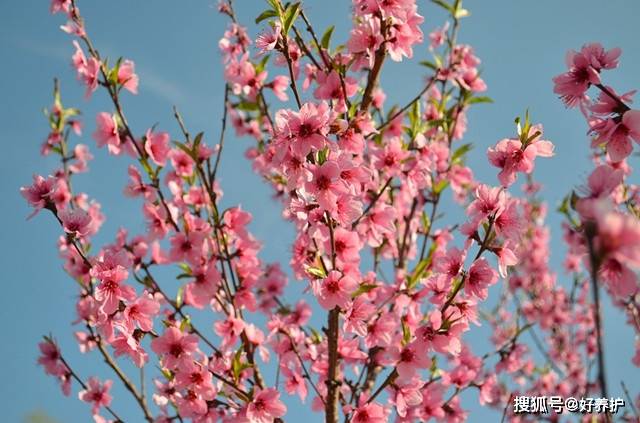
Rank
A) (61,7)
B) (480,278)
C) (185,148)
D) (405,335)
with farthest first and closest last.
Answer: (61,7), (185,148), (405,335), (480,278)

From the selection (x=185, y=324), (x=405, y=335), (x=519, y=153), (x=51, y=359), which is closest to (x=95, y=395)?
(x=51, y=359)

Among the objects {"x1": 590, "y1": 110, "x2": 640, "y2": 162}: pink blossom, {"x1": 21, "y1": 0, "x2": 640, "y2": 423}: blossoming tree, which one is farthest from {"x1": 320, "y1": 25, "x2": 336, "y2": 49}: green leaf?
{"x1": 590, "y1": 110, "x2": 640, "y2": 162}: pink blossom

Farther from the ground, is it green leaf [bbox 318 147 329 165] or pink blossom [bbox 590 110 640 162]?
green leaf [bbox 318 147 329 165]

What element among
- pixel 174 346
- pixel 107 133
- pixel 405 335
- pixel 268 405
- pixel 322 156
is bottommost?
pixel 268 405

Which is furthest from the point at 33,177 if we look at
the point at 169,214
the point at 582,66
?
the point at 582,66

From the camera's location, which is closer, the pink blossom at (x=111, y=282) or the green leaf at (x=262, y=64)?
the pink blossom at (x=111, y=282)

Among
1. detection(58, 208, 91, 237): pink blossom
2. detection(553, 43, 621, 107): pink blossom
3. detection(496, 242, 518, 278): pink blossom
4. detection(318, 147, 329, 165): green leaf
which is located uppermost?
detection(553, 43, 621, 107): pink blossom

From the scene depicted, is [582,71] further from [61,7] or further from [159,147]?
[61,7]

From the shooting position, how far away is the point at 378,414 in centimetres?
279

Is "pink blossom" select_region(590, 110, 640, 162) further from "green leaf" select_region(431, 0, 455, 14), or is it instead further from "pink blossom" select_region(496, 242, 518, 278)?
"green leaf" select_region(431, 0, 455, 14)

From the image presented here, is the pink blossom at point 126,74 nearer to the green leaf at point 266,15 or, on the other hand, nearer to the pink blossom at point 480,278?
the green leaf at point 266,15

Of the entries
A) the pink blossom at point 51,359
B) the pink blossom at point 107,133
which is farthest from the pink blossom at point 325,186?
the pink blossom at point 51,359

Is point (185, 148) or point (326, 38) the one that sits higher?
point (326, 38)

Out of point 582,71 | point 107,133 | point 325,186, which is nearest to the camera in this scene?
point 582,71
